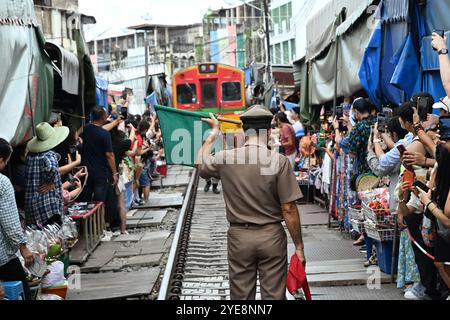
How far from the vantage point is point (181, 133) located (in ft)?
25.2

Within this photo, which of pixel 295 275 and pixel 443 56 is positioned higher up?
pixel 443 56

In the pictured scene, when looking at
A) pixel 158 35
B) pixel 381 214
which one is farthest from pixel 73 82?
pixel 158 35

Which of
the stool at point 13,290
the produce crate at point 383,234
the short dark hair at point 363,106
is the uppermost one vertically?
the short dark hair at point 363,106

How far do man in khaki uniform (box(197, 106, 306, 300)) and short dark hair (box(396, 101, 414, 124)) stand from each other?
195 centimetres

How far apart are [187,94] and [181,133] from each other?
19.7m

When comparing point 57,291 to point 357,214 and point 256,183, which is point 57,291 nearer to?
point 256,183

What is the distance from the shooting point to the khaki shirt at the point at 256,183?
5.60m

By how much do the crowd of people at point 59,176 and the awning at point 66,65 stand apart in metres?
0.51

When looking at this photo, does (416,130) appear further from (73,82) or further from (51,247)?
(73,82)

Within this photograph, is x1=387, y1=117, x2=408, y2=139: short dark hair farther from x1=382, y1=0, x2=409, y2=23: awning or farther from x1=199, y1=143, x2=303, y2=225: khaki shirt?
x1=199, y1=143, x2=303, y2=225: khaki shirt

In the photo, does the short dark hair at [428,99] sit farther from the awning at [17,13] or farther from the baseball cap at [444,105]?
the awning at [17,13]

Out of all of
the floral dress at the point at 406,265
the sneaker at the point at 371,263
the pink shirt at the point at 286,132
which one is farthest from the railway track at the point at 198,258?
the pink shirt at the point at 286,132

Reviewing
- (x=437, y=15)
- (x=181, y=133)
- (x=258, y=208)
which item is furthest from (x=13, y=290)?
(x=437, y=15)
